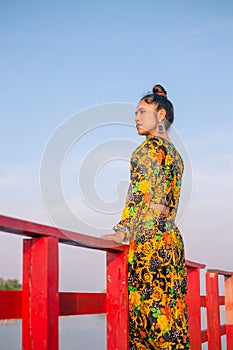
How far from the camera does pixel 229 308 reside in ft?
17.2

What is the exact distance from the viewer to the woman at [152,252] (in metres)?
2.58

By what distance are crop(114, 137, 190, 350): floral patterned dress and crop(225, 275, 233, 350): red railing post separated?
8.12ft

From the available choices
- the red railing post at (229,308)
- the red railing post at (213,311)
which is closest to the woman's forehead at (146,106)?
the red railing post at (213,311)

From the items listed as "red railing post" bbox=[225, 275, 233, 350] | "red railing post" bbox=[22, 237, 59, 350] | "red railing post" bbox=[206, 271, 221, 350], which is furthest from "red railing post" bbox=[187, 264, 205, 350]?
"red railing post" bbox=[22, 237, 59, 350]

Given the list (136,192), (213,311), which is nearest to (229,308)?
(213,311)

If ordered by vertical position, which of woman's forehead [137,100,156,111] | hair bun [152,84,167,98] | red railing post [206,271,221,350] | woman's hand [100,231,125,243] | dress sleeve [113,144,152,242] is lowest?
red railing post [206,271,221,350]

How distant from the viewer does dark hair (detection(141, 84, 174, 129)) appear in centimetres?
283

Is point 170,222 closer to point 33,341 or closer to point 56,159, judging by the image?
point 56,159

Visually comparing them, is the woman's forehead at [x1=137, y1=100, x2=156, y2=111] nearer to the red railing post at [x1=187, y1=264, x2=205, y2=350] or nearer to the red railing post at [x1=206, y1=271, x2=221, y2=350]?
the red railing post at [x1=187, y1=264, x2=205, y2=350]

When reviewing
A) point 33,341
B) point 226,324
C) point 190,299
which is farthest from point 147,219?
point 226,324

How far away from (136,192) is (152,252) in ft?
0.80

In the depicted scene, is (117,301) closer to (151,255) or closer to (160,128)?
(151,255)

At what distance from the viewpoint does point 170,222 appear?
268cm

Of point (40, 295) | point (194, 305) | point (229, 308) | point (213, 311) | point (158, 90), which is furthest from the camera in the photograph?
point (229, 308)
